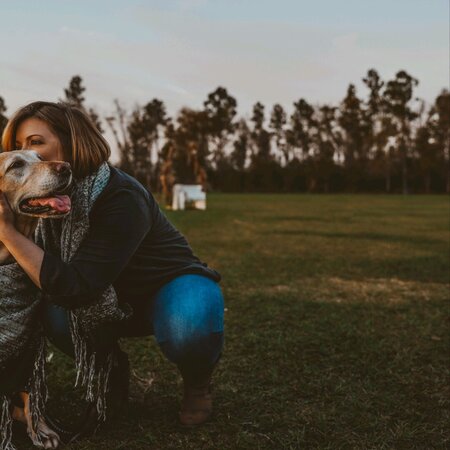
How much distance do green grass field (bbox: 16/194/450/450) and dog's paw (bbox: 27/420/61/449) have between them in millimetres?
96

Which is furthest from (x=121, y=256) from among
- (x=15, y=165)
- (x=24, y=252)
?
(x=15, y=165)

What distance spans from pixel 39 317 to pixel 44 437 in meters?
0.54

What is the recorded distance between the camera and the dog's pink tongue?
2.16 meters

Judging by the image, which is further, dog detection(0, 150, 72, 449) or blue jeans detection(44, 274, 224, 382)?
blue jeans detection(44, 274, 224, 382)

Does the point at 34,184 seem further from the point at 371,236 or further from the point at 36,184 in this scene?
the point at 371,236

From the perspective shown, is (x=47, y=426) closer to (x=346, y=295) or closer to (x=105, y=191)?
(x=105, y=191)

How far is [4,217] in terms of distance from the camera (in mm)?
2244

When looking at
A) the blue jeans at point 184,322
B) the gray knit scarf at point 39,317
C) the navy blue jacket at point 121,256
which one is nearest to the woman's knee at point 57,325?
the blue jeans at point 184,322

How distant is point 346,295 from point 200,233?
6722mm

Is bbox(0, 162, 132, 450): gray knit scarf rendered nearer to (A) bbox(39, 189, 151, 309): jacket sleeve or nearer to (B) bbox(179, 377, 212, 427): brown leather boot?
(A) bbox(39, 189, 151, 309): jacket sleeve

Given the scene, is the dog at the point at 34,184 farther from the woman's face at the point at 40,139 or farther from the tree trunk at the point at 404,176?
the tree trunk at the point at 404,176

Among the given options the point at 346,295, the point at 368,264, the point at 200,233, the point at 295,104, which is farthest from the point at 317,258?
the point at 295,104

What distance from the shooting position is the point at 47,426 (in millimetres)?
2646

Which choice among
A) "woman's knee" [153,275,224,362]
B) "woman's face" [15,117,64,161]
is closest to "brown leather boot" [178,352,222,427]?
"woman's knee" [153,275,224,362]
